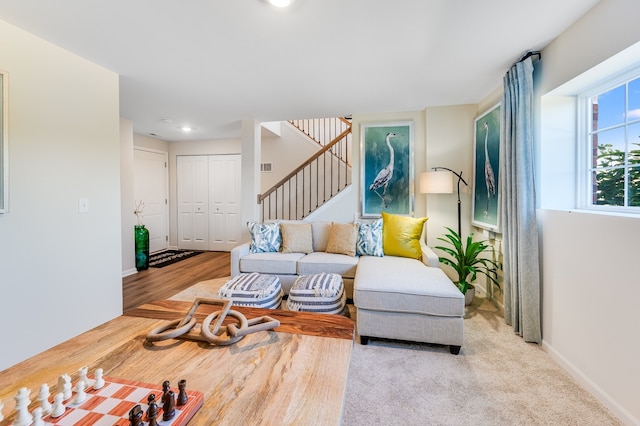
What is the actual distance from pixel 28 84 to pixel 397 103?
3.34 meters

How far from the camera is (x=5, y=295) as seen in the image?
6.33ft

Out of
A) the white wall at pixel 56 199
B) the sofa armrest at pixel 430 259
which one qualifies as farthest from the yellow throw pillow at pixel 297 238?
the white wall at pixel 56 199

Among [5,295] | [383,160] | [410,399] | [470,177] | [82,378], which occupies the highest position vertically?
[383,160]

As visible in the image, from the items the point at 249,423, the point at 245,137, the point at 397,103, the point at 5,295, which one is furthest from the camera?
the point at 245,137

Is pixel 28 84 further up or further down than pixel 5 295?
further up

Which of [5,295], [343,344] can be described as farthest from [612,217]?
[5,295]

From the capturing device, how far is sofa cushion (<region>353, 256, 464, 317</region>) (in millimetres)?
2121

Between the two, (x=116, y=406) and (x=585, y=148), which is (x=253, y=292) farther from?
(x=585, y=148)

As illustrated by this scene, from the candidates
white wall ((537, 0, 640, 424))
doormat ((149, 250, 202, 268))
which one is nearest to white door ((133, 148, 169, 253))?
doormat ((149, 250, 202, 268))

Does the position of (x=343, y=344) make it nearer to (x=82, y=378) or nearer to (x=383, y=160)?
(x=82, y=378)

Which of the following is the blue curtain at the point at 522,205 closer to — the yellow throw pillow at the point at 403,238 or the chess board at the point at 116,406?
the yellow throw pillow at the point at 403,238

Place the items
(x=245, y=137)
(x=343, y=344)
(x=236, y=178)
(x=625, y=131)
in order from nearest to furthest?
1. (x=343, y=344)
2. (x=625, y=131)
3. (x=245, y=137)
4. (x=236, y=178)

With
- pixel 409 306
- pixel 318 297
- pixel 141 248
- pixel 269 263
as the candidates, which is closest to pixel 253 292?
pixel 318 297

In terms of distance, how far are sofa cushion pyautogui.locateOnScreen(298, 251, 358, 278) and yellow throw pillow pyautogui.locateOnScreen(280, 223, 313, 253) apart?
28cm
